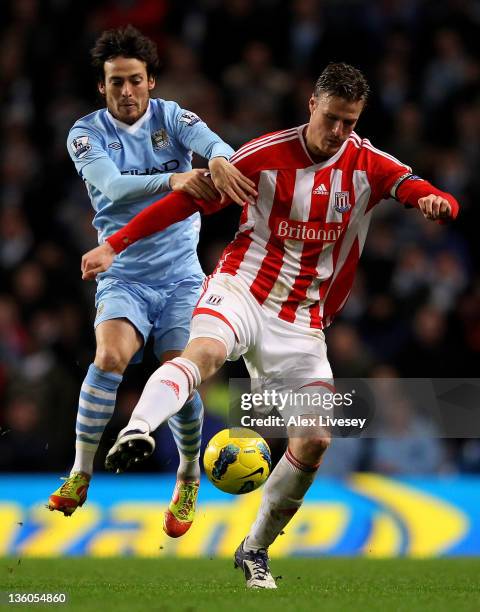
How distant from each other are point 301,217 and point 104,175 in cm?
114

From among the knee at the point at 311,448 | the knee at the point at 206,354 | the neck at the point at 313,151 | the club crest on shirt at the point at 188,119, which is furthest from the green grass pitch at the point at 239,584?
the club crest on shirt at the point at 188,119

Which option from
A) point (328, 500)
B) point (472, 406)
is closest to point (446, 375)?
point (472, 406)

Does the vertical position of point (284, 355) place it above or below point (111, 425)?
above

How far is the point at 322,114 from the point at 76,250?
6.18 metres

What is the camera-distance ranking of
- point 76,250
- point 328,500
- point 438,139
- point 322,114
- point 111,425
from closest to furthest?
point 322,114
point 328,500
point 111,425
point 76,250
point 438,139

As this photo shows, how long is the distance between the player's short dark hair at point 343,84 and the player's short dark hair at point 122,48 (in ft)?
4.09

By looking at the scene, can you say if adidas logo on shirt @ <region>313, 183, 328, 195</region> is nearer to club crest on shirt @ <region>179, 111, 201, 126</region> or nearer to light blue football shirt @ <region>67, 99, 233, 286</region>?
light blue football shirt @ <region>67, 99, 233, 286</region>

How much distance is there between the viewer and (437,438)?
33.2 feet

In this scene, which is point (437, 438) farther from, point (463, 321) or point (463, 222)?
point (463, 222)

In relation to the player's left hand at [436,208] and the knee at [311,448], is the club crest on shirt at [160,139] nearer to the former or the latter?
the player's left hand at [436,208]

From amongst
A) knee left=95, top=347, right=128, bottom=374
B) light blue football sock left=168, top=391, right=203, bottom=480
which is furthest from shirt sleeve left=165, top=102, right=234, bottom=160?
light blue football sock left=168, top=391, right=203, bottom=480

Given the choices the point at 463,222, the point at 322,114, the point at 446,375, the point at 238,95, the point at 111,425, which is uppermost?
the point at 322,114

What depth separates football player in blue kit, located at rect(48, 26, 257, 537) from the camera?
6.80m

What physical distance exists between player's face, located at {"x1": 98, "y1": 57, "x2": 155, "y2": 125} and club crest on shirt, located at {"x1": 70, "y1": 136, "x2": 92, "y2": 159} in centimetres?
28
